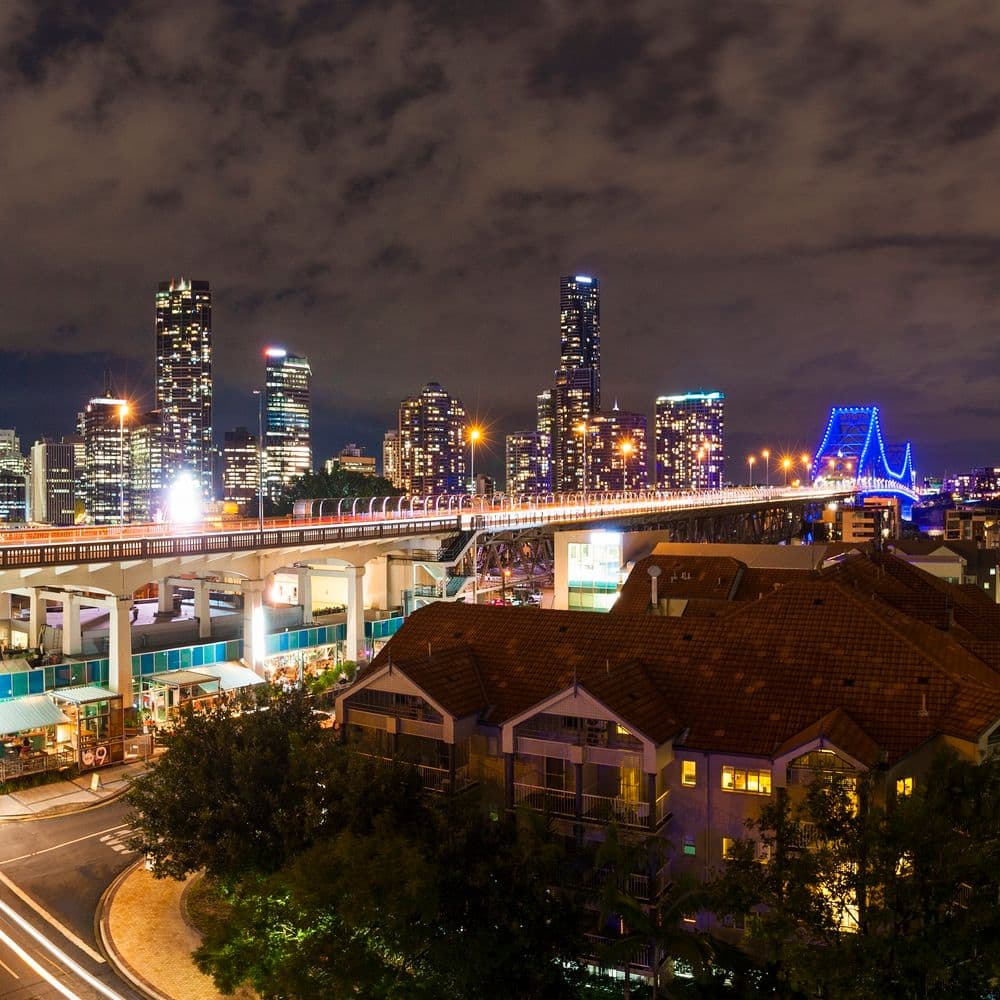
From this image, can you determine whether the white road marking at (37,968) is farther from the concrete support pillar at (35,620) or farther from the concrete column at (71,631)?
the concrete support pillar at (35,620)

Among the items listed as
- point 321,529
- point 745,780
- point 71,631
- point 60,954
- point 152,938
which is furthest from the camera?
point 321,529

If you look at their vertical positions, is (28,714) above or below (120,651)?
below

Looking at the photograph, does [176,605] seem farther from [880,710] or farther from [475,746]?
[880,710]

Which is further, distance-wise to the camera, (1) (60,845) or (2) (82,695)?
(2) (82,695)

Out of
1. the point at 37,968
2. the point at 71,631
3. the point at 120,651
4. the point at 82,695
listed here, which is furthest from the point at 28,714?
the point at 37,968

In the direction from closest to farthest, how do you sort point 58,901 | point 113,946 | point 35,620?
point 113,946 < point 58,901 < point 35,620

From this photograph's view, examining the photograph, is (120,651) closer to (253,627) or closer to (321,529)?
(253,627)

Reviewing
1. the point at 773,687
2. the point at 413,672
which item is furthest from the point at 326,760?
the point at 773,687

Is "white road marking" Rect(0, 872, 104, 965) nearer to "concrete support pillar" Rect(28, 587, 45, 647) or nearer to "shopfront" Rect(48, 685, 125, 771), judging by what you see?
"shopfront" Rect(48, 685, 125, 771)

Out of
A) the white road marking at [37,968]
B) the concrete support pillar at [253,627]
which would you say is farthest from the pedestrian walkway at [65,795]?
the concrete support pillar at [253,627]
